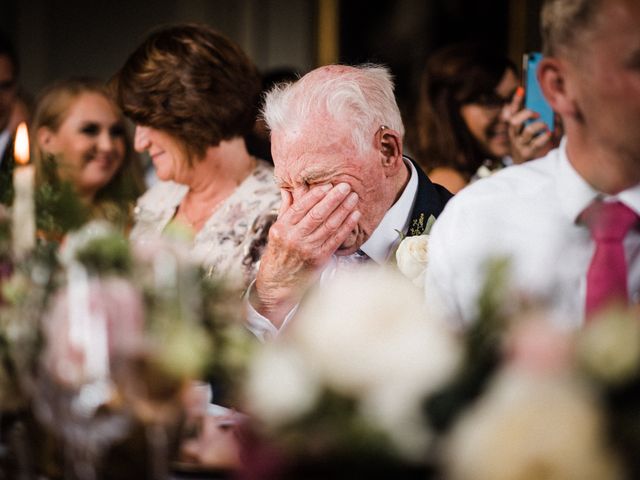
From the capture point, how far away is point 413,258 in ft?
6.23

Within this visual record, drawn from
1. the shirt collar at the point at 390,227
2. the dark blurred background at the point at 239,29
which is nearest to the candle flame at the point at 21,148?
the shirt collar at the point at 390,227

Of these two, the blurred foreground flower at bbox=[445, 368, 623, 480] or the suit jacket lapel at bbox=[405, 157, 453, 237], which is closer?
the blurred foreground flower at bbox=[445, 368, 623, 480]

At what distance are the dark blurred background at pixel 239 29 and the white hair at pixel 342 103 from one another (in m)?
3.82

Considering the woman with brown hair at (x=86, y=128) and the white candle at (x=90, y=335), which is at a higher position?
the white candle at (x=90, y=335)

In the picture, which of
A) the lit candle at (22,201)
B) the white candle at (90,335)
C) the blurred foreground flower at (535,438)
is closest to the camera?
the blurred foreground flower at (535,438)

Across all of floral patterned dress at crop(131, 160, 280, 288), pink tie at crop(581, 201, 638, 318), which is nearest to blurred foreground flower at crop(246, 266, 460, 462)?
pink tie at crop(581, 201, 638, 318)

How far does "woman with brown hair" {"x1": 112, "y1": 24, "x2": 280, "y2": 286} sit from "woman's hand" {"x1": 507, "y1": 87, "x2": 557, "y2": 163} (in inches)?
26.2

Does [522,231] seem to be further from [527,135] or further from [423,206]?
[527,135]

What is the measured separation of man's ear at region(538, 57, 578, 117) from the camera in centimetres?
151

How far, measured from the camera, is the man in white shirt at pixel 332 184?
207cm

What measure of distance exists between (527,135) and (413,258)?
1.02 metres

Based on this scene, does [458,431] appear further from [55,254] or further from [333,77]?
[333,77]

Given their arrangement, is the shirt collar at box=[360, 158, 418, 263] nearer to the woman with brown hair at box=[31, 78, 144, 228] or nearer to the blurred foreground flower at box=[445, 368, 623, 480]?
the blurred foreground flower at box=[445, 368, 623, 480]

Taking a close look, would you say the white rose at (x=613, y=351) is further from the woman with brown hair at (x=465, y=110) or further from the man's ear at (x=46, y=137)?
the man's ear at (x=46, y=137)
